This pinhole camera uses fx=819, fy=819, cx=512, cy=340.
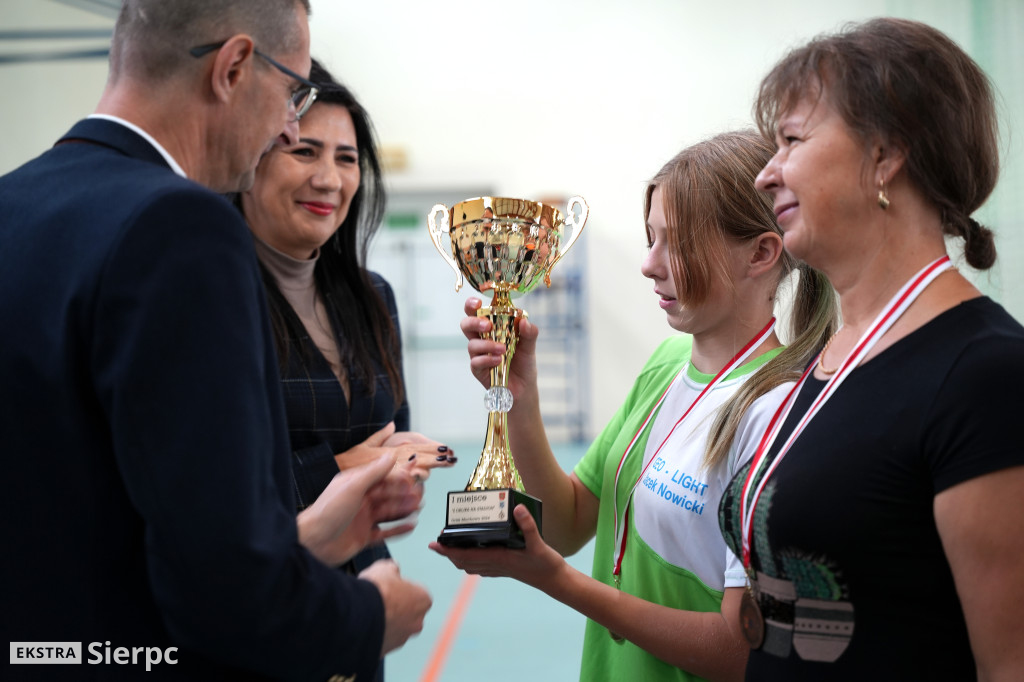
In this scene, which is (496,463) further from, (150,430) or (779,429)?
(150,430)

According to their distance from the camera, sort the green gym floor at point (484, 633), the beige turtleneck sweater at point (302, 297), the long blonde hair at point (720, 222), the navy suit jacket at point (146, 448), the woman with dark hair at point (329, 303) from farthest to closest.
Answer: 1. the green gym floor at point (484, 633)
2. the beige turtleneck sweater at point (302, 297)
3. the woman with dark hair at point (329, 303)
4. the long blonde hair at point (720, 222)
5. the navy suit jacket at point (146, 448)

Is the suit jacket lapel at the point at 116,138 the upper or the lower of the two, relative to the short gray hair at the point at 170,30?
lower

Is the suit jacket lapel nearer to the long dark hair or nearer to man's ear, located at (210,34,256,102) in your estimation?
man's ear, located at (210,34,256,102)

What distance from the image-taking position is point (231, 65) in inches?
43.0

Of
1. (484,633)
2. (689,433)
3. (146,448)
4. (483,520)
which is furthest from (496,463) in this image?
(484,633)

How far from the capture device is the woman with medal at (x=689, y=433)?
4.55 feet

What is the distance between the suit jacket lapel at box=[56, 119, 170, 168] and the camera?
1034 mm

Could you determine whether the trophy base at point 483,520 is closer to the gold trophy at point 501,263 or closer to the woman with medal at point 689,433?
the woman with medal at point 689,433

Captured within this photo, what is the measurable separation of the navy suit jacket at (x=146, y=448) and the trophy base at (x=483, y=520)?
1.23 feet

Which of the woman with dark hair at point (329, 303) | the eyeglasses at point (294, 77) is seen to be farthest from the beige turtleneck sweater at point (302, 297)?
the eyeglasses at point (294, 77)

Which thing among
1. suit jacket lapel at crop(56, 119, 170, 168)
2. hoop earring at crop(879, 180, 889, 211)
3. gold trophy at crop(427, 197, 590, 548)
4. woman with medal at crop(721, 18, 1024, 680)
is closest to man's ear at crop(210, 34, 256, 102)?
suit jacket lapel at crop(56, 119, 170, 168)

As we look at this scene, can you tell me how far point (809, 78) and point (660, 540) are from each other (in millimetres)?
814

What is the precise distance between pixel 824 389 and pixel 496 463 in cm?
68

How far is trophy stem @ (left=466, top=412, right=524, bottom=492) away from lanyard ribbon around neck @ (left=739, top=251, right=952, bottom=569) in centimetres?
49
